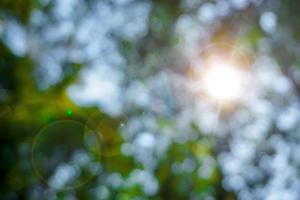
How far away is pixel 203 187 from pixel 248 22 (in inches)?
230

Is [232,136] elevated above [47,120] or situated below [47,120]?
above

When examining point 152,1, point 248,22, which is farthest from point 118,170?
point 248,22

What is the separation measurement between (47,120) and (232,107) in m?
8.48

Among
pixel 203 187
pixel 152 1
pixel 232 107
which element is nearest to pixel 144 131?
pixel 152 1

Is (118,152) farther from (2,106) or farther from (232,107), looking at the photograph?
(232,107)

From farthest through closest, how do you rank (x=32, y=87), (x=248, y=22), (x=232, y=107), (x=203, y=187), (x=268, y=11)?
(x=232, y=107)
(x=248, y=22)
(x=268, y=11)
(x=203, y=187)
(x=32, y=87)

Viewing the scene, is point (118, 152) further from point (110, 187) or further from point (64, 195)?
point (64, 195)

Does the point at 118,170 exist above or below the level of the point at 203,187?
below

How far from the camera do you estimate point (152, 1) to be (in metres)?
7.56

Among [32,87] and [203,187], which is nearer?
[32,87]

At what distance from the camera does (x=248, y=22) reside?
796 cm

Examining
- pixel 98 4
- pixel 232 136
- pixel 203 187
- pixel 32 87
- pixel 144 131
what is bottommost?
pixel 32 87

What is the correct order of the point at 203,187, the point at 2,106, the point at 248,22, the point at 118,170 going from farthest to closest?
the point at 248,22 → the point at 203,187 → the point at 118,170 → the point at 2,106

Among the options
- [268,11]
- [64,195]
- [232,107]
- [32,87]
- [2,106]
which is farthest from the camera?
[232,107]
